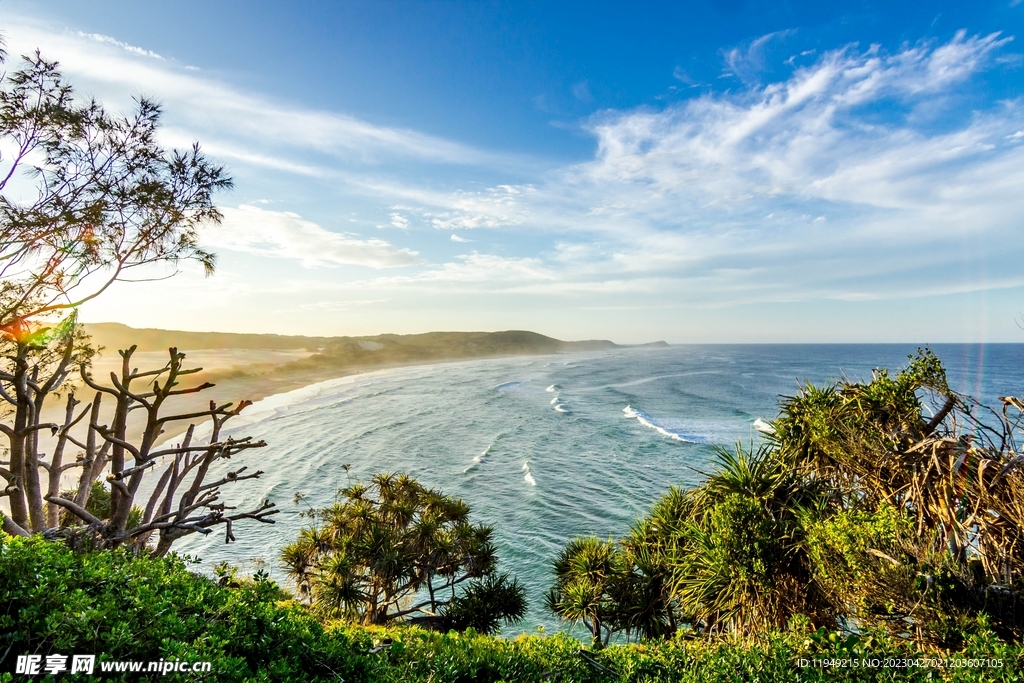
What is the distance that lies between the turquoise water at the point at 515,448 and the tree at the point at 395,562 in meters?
2.65

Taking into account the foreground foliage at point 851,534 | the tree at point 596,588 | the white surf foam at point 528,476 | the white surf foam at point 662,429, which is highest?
the foreground foliage at point 851,534

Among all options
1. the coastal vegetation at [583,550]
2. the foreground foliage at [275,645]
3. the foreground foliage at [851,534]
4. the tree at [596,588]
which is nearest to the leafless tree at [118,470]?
the coastal vegetation at [583,550]

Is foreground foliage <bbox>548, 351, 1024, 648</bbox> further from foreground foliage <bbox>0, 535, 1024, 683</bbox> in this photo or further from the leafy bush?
the leafy bush

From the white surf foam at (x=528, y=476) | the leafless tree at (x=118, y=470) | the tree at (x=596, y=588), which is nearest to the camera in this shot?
the leafless tree at (x=118, y=470)

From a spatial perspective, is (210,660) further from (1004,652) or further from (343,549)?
(343,549)

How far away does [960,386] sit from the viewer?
53.2 meters

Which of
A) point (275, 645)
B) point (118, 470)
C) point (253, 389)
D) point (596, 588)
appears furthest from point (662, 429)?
point (253, 389)

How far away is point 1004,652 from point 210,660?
18.9 ft

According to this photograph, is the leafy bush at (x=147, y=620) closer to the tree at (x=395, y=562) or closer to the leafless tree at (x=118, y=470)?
the leafless tree at (x=118, y=470)

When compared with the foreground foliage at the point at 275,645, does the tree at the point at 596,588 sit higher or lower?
lower

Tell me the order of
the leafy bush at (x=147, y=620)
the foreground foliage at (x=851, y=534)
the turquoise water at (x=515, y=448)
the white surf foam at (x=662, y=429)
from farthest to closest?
the white surf foam at (x=662, y=429)
the turquoise water at (x=515, y=448)
the foreground foliage at (x=851, y=534)
the leafy bush at (x=147, y=620)

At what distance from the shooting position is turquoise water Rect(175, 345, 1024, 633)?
20.1 m

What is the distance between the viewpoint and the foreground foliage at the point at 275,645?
2.38 m

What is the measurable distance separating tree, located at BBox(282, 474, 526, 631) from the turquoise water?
2.65 m
